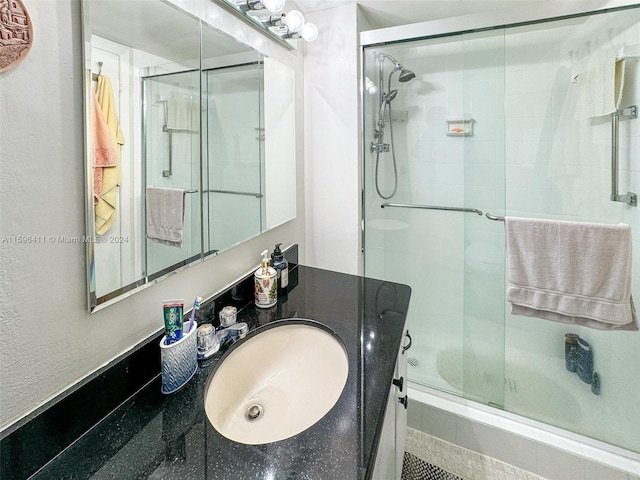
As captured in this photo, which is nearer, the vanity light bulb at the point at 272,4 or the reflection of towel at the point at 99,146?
the reflection of towel at the point at 99,146

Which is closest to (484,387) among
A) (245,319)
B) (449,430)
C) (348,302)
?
(449,430)

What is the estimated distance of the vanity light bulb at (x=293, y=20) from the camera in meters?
1.25

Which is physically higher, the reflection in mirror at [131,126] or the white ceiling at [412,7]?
the white ceiling at [412,7]

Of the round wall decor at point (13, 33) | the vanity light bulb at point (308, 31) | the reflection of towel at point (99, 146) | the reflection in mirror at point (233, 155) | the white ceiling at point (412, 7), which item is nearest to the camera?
the round wall decor at point (13, 33)

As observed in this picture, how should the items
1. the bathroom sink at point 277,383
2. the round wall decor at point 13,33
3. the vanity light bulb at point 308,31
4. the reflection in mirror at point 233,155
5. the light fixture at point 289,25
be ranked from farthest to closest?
the vanity light bulb at point 308,31 < the light fixture at point 289,25 < the reflection in mirror at point 233,155 < the bathroom sink at point 277,383 < the round wall decor at point 13,33

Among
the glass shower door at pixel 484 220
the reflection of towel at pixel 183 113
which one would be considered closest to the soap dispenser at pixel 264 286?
the reflection of towel at pixel 183 113

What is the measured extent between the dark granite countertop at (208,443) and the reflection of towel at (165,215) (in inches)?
13.4

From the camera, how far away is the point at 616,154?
4.85ft

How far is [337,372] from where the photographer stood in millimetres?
896

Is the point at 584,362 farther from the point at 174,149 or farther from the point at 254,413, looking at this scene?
the point at 174,149

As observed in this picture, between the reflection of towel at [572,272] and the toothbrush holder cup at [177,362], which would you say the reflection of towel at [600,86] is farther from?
the toothbrush holder cup at [177,362]

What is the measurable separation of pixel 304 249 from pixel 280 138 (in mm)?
601

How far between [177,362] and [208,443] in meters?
0.19

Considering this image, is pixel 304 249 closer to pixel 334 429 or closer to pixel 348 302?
pixel 348 302
